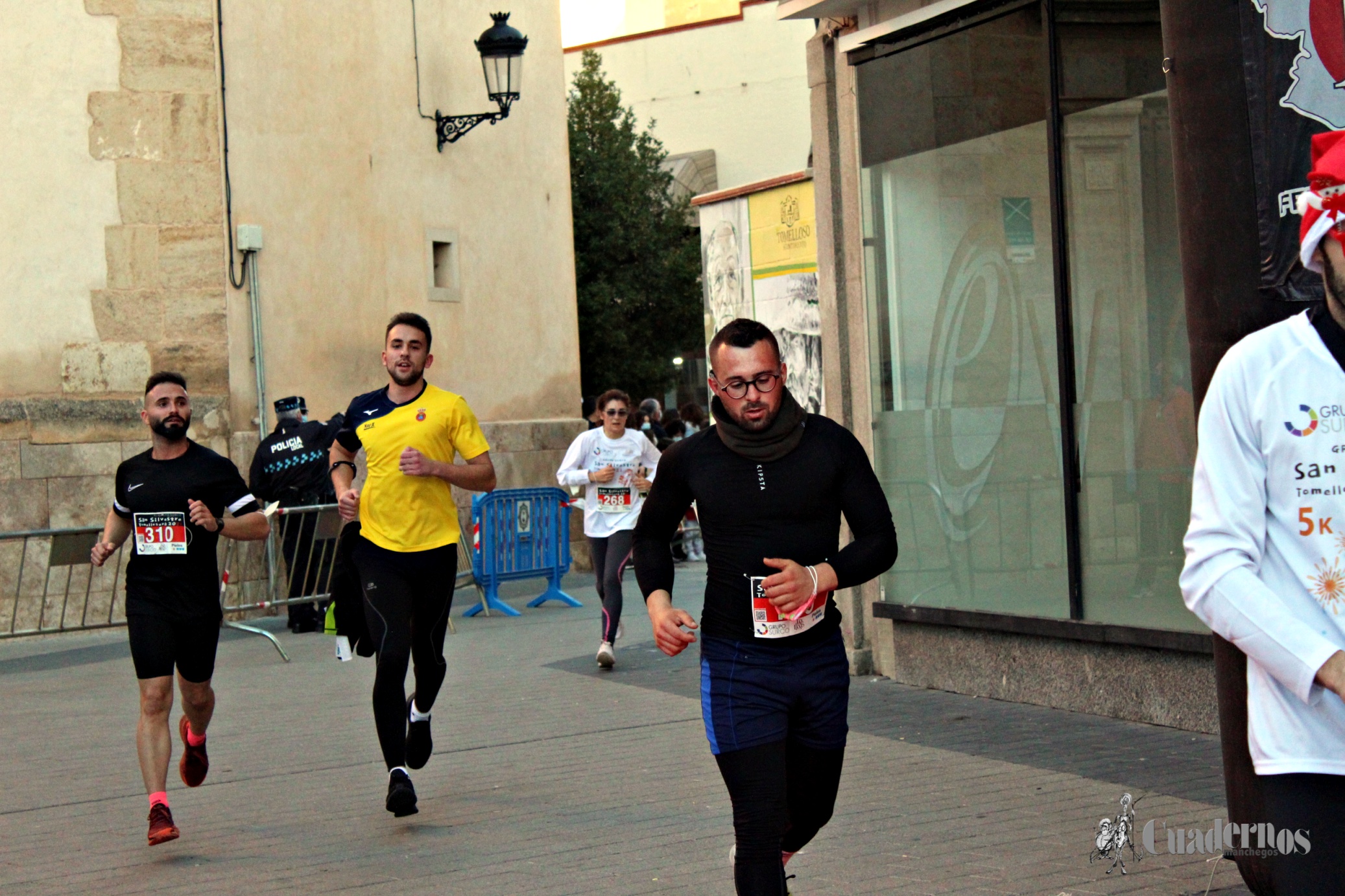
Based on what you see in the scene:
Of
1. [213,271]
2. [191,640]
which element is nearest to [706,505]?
[191,640]

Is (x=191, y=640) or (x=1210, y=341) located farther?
(x=191, y=640)

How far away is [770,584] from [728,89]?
1371 inches

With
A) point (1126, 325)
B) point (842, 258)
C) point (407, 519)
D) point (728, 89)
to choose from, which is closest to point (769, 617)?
point (407, 519)

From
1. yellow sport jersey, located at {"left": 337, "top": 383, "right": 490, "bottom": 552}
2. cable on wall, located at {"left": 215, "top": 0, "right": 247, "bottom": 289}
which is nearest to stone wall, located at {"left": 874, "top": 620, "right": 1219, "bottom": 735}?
yellow sport jersey, located at {"left": 337, "top": 383, "right": 490, "bottom": 552}

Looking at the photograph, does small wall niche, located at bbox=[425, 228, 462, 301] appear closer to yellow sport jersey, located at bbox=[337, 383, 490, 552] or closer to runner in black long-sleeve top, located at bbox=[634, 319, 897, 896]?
yellow sport jersey, located at bbox=[337, 383, 490, 552]

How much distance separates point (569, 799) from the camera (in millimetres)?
7000

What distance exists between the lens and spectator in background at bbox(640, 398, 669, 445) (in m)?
21.9

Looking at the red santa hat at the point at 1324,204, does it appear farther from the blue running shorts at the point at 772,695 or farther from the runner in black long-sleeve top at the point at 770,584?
the blue running shorts at the point at 772,695

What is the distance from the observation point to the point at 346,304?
17.2m

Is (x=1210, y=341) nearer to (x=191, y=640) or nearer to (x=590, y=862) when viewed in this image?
(x=590, y=862)

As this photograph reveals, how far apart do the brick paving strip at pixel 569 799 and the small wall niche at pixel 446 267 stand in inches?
324

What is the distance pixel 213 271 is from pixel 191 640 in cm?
981

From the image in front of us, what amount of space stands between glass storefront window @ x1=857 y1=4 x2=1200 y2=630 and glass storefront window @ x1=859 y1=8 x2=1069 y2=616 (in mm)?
11

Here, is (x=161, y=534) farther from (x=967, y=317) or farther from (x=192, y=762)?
(x=967, y=317)
